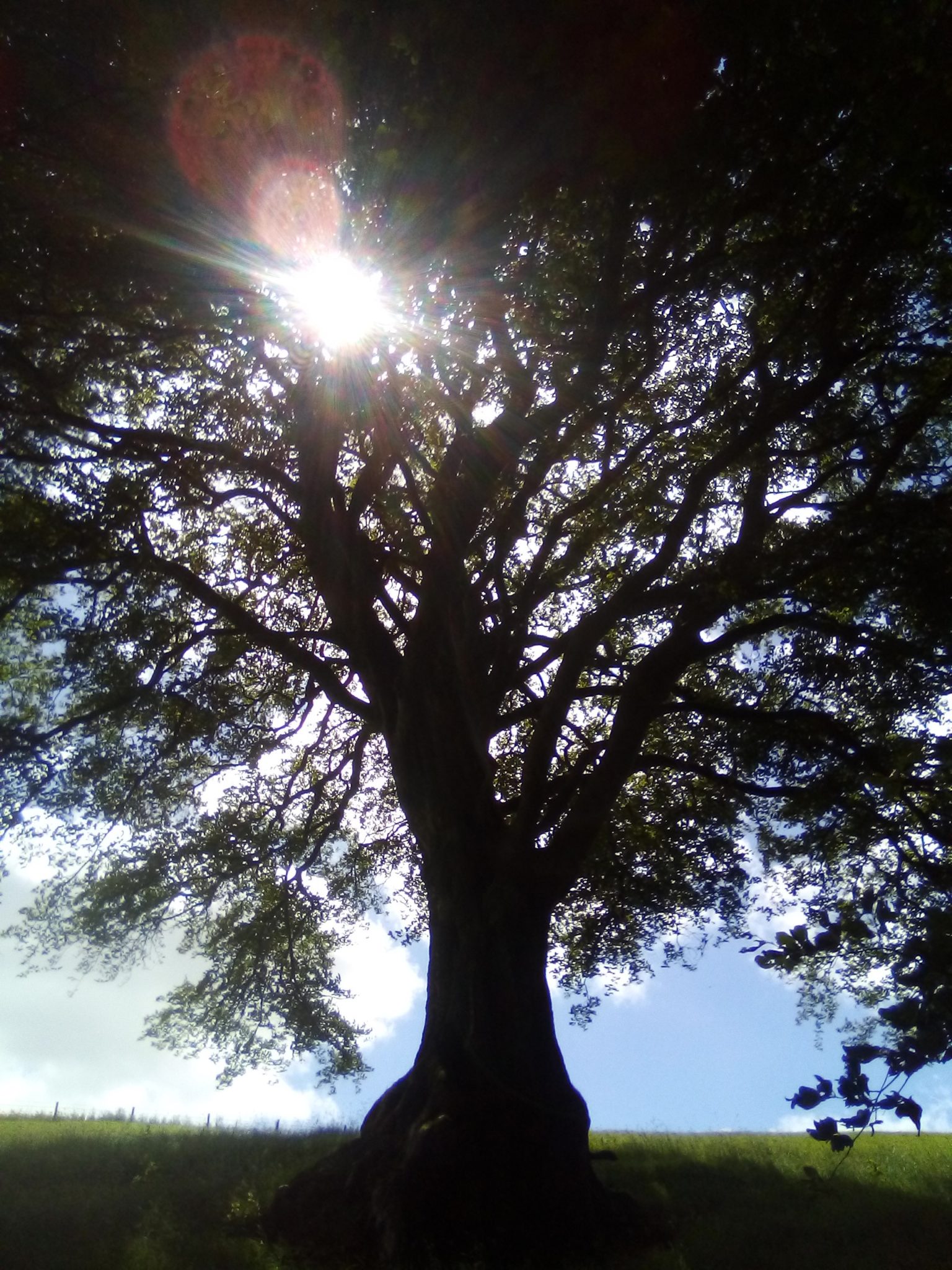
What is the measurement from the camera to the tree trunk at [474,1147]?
26.3 feet

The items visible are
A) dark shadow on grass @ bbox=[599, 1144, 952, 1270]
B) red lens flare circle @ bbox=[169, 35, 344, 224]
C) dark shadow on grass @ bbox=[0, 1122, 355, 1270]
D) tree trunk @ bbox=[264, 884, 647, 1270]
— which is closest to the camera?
red lens flare circle @ bbox=[169, 35, 344, 224]

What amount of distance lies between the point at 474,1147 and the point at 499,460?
6.18 meters

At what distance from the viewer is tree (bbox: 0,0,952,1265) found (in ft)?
24.5

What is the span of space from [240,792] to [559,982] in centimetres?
546

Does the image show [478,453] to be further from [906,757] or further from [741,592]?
[906,757]

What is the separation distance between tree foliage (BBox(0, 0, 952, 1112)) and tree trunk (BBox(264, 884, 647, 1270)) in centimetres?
90

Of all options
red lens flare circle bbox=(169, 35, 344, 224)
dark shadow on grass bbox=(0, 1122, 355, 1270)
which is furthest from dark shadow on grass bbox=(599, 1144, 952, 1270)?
red lens flare circle bbox=(169, 35, 344, 224)

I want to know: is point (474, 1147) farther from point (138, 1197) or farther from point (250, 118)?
point (250, 118)

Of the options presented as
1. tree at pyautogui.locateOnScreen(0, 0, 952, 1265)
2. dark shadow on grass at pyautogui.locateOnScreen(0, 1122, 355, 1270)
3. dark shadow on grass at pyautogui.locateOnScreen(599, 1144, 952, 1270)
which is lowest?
dark shadow on grass at pyautogui.locateOnScreen(599, 1144, 952, 1270)

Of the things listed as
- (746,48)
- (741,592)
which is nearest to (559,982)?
(741,592)

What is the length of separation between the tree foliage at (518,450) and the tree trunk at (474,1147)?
90 cm

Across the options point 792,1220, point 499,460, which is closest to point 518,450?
point 499,460

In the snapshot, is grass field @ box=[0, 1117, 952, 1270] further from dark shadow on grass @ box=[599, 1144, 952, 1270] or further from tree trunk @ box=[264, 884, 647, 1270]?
tree trunk @ box=[264, 884, 647, 1270]

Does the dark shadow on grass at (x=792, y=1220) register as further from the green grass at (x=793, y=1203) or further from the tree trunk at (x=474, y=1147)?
the tree trunk at (x=474, y=1147)
